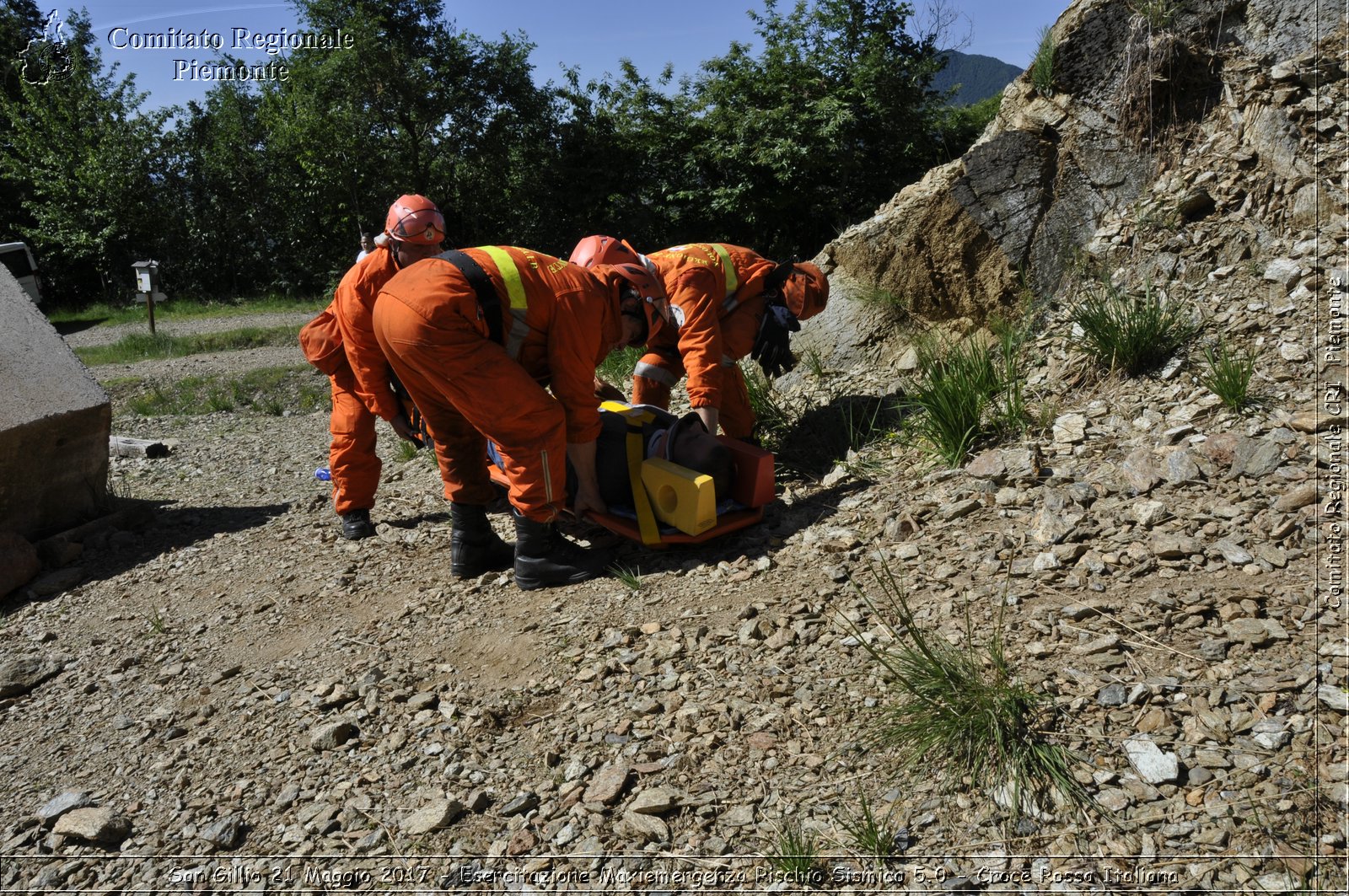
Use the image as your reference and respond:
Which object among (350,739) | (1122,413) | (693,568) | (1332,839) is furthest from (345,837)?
(1122,413)

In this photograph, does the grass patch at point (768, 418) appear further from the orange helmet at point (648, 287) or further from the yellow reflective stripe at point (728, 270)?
the orange helmet at point (648, 287)

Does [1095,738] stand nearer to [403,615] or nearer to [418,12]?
[403,615]

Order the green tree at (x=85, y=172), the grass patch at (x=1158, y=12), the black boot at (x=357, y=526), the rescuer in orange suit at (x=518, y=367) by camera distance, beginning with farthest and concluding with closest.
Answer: the green tree at (x=85, y=172)
the black boot at (x=357, y=526)
the grass patch at (x=1158, y=12)
the rescuer in orange suit at (x=518, y=367)

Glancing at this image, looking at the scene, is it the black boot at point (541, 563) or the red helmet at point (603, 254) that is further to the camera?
the red helmet at point (603, 254)

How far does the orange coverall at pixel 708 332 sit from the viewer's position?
454 cm

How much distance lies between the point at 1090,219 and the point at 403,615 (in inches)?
163

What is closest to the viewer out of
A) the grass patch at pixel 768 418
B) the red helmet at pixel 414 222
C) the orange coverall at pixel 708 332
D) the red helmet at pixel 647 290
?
the red helmet at pixel 647 290

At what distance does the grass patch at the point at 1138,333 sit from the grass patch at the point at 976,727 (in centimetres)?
191

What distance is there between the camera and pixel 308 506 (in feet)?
18.6

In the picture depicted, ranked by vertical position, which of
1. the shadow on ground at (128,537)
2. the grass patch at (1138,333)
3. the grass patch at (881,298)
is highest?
the grass patch at (881,298)

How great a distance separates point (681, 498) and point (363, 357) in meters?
1.78

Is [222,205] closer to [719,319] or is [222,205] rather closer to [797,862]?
[719,319]

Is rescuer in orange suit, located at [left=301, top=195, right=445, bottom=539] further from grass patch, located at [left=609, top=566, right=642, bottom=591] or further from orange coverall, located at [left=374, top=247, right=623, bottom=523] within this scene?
grass patch, located at [left=609, top=566, right=642, bottom=591]

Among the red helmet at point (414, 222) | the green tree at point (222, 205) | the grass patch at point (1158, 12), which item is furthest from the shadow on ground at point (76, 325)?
the grass patch at point (1158, 12)
